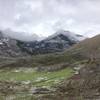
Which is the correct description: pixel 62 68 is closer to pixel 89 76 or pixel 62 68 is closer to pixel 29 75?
pixel 29 75

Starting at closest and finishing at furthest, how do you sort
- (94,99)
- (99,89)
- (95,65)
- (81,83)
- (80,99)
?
(80,99) → (94,99) → (99,89) → (81,83) → (95,65)

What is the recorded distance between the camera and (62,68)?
A: 196 m

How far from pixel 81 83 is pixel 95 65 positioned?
4423 cm

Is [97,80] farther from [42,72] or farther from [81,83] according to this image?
[42,72]

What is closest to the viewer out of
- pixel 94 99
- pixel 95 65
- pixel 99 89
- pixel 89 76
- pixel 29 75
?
pixel 94 99

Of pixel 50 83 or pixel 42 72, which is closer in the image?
pixel 50 83

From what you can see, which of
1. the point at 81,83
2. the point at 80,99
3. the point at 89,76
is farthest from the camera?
the point at 89,76

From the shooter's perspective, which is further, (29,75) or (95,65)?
Answer: (29,75)

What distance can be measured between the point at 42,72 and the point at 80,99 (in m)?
129

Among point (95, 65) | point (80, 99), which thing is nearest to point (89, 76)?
point (95, 65)

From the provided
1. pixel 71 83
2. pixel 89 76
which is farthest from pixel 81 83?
pixel 89 76

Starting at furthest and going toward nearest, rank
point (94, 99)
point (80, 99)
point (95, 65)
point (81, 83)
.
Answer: point (95, 65) < point (81, 83) < point (94, 99) < point (80, 99)

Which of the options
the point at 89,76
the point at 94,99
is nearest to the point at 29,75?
the point at 89,76

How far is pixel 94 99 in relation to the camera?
77938 mm
